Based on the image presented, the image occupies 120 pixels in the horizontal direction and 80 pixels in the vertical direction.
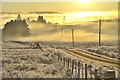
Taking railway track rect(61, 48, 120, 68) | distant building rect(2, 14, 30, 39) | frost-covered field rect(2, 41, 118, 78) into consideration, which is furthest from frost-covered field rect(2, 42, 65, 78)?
railway track rect(61, 48, 120, 68)

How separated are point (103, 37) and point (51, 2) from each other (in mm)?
691

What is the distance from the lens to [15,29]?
17.4 ft

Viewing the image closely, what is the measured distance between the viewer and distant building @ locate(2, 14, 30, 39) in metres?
5.27

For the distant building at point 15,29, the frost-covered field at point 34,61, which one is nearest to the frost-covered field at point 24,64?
the frost-covered field at point 34,61

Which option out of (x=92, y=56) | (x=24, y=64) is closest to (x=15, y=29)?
(x=24, y=64)

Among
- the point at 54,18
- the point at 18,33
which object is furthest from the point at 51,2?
the point at 18,33

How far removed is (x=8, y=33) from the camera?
5281 millimetres

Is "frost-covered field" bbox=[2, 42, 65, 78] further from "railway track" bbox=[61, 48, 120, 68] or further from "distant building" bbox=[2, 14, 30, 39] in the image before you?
"railway track" bbox=[61, 48, 120, 68]

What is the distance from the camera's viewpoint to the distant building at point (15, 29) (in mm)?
5270

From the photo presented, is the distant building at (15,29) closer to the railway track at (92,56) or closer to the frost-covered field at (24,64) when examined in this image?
the frost-covered field at (24,64)

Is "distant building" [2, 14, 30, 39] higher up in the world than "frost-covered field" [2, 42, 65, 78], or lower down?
higher up

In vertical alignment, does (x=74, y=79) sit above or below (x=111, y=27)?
Result: below

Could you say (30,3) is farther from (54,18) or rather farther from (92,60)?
(92,60)

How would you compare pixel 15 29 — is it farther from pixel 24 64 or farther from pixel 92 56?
pixel 92 56
